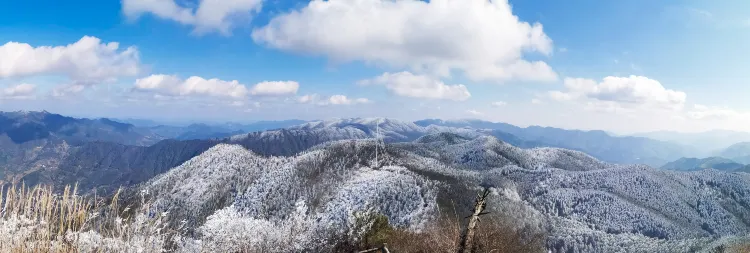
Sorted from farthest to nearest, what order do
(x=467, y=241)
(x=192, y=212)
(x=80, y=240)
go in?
1. (x=192, y=212)
2. (x=467, y=241)
3. (x=80, y=240)

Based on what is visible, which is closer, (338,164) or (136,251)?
(136,251)

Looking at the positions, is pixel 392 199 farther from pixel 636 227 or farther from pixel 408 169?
pixel 636 227

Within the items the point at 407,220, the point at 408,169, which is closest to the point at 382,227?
the point at 407,220

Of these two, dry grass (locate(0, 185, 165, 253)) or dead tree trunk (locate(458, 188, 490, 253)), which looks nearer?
dry grass (locate(0, 185, 165, 253))

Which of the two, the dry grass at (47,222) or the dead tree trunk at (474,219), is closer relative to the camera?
the dry grass at (47,222)

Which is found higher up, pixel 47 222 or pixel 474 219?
pixel 47 222

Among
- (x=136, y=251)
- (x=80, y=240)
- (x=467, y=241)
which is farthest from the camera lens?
(x=467, y=241)

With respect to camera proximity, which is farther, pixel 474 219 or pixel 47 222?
pixel 474 219

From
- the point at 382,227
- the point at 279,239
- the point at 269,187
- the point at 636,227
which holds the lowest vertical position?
the point at 636,227

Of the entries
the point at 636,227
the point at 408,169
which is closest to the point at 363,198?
the point at 408,169

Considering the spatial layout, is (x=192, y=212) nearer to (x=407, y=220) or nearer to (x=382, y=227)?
(x=407, y=220)

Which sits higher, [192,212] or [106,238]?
[106,238]
